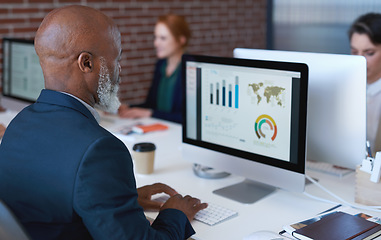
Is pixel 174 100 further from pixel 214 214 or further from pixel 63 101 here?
pixel 63 101

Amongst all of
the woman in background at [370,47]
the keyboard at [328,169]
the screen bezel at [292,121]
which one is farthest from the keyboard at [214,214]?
the woman in background at [370,47]

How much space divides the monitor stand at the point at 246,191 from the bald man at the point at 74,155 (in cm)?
39

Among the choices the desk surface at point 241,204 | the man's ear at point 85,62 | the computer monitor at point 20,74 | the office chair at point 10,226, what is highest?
the man's ear at point 85,62

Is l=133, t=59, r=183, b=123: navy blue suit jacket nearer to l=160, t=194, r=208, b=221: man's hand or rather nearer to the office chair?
l=160, t=194, r=208, b=221: man's hand

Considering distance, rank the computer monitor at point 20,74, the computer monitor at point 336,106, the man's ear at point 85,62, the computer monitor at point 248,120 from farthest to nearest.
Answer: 1. the computer monitor at point 20,74
2. the computer monitor at point 336,106
3. the computer monitor at point 248,120
4. the man's ear at point 85,62

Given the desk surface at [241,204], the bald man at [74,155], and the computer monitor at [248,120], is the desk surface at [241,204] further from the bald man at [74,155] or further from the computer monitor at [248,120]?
the bald man at [74,155]

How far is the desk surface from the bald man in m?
0.17

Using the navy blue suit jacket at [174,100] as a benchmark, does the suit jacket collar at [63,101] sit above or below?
above

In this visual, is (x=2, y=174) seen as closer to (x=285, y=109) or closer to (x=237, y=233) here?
(x=237, y=233)

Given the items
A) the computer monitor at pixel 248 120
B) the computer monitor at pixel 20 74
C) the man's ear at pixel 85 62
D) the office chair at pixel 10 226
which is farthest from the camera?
the computer monitor at pixel 20 74

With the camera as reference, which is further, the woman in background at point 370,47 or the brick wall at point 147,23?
the brick wall at point 147,23

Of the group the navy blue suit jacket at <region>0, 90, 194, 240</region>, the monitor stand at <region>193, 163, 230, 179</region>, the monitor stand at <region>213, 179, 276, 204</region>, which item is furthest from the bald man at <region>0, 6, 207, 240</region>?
the monitor stand at <region>193, 163, 230, 179</region>

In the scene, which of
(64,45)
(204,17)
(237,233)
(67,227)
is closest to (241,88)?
(237,233)

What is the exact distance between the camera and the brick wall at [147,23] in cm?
372
